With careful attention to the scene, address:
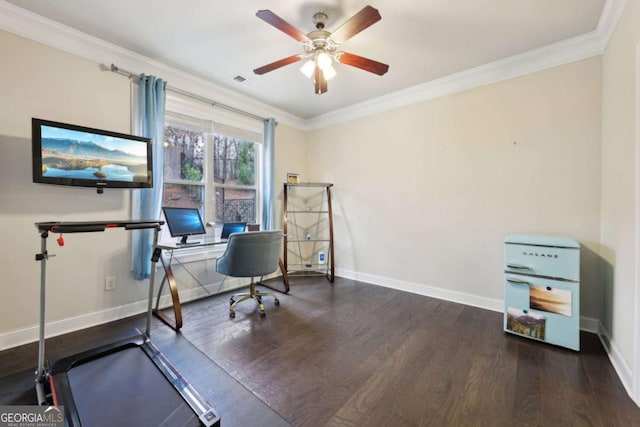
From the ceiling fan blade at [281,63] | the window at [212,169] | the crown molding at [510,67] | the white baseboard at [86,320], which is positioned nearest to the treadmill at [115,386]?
the white baseboard at [86,320]

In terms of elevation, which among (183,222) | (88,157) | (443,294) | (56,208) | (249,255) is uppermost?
(88,157)

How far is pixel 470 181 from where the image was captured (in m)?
2.97

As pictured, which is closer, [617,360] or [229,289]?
[617,360]

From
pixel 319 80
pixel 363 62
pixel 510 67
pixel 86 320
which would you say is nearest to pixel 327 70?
pixel 319 80

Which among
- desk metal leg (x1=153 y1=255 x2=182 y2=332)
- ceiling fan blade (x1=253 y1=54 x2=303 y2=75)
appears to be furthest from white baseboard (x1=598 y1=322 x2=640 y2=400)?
desk metal leg (x1=153 y1=255 x2=182 y2=332)

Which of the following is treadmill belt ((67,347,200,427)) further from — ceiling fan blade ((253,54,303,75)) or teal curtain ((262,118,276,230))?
ceiling fan blade ((253,54,303,75))

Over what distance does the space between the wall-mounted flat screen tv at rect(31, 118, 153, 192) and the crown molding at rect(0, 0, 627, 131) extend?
0.76m

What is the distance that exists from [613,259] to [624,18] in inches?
67.6

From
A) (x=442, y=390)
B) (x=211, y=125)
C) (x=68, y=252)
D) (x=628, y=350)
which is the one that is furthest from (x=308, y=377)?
(x=211, y=125)

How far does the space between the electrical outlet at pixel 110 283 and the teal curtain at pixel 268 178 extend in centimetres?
183

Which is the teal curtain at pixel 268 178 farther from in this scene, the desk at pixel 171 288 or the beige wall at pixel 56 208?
the beige wall at pixel 56 208

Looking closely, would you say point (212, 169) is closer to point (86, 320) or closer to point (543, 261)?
point (86, 320)

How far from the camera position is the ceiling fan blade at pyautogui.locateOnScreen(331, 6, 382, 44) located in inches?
64.4

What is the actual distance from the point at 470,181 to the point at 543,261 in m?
1.11
